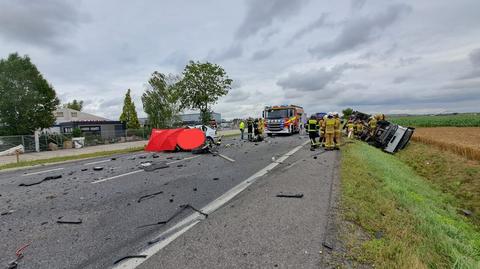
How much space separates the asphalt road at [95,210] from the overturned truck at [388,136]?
37.6 ft

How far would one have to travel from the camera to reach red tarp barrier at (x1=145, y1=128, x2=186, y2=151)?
15337 millimetres

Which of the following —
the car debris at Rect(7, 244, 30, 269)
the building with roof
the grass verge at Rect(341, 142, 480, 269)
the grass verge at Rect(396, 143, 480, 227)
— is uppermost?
the building with roof

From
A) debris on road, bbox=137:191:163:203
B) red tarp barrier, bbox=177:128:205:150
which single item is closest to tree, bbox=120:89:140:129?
red tarp barrier, bbox=177:128:205:150

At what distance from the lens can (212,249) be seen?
10.5ft

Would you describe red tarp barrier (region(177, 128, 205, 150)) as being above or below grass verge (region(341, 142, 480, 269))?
above

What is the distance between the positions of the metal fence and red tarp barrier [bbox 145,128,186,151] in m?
10.8

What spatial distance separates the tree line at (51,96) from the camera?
25.1 meters

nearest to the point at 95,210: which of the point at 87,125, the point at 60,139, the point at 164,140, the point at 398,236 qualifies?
the point at 398,236

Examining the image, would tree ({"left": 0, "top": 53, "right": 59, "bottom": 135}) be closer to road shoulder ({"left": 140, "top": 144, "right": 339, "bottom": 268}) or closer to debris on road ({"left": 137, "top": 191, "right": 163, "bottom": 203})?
debris on road ({"left": 137, "top": 191, "right": 163, "bottom": 203})

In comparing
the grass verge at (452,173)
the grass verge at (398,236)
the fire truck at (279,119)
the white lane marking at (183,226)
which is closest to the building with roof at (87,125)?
the fire truck at (279,119)

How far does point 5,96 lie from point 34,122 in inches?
123

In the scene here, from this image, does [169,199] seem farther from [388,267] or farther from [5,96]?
[5,96]

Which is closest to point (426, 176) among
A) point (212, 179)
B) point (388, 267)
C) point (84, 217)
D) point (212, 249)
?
point (212, 179)

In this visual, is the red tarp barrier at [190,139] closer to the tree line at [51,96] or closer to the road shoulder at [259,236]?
the road shoulder at [259,236]
